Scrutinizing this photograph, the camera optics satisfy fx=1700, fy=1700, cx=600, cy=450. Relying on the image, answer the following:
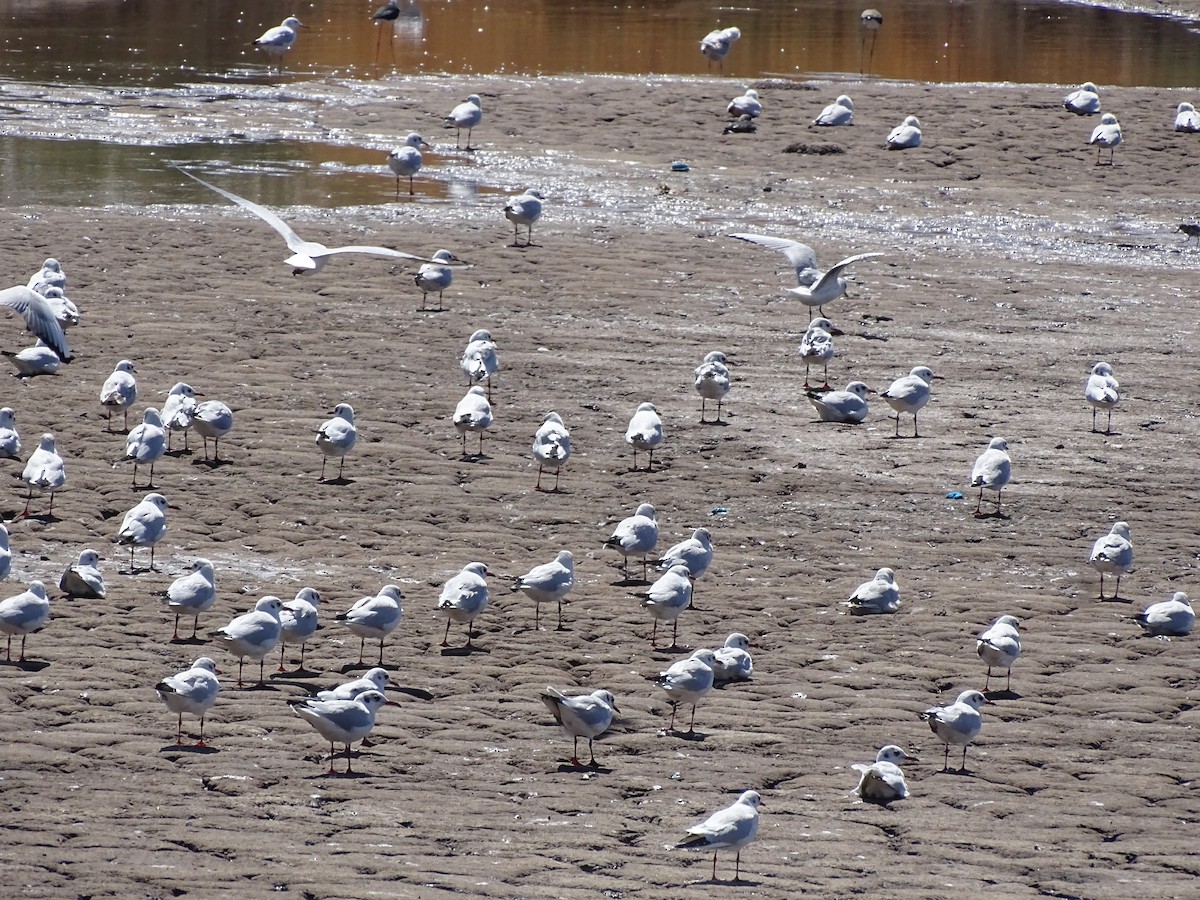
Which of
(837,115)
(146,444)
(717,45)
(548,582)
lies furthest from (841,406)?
(717,45)

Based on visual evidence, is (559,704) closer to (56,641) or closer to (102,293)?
(56,641)

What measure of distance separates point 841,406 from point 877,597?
4.26 meters

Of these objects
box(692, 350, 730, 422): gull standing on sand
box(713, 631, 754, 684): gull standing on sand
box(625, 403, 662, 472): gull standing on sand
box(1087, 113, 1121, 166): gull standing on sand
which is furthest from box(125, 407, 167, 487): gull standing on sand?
box(1087, 113, 1121, 166): gull standing on sand

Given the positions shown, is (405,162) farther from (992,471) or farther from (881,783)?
(881,783)

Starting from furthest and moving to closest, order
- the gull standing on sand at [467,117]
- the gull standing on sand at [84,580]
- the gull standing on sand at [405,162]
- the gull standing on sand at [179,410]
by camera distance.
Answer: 1. the gull standing on sand at [467,117]
2. the gull standing on sand at [405,162]
3. the gull standing on sand at [179,410]
4. the gull standing on sand at [84,580]

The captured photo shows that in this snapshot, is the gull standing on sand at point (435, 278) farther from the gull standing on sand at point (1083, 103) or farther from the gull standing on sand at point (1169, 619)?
the gull standing on sand at point (1083, 103)

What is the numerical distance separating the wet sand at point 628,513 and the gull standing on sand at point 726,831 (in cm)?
25

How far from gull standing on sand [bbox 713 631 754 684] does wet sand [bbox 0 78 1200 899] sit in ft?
0.39

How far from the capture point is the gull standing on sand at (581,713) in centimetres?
963

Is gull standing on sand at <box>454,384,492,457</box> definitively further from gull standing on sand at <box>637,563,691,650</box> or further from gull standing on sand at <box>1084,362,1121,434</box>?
gull standing on sand at <box>1084,362,1121,434</box>

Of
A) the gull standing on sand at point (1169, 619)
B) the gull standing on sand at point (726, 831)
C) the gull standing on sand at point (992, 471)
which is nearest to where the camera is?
the gull standing on sand at point (726, 831)

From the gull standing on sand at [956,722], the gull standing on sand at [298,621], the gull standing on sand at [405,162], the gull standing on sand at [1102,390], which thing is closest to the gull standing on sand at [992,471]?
the gull standing on sand at [1102,390]

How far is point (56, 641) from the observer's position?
11.2 m

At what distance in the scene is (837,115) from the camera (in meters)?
28.8
